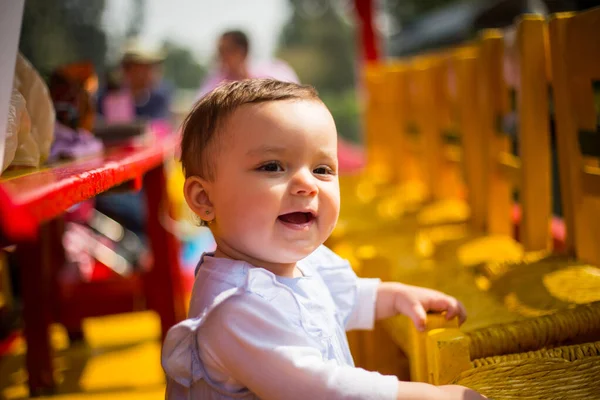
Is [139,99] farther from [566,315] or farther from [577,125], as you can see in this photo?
[566,315]

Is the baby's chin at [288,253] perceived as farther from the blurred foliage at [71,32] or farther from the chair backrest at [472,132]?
the blurred foliage at [71,32]

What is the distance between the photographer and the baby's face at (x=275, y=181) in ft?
2.95

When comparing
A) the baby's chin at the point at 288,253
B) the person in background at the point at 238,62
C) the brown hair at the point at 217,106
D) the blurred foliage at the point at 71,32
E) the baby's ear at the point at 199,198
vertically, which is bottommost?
the baby's chin at the point at 288,253

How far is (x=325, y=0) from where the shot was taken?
37.0ft

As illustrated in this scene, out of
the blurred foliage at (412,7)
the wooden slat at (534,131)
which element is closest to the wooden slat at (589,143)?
the wooden slat at (534,131)

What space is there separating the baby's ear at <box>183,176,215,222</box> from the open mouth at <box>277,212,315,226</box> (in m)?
0.12

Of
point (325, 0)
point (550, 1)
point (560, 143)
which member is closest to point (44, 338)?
point (560, 143)

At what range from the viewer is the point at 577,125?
1464 mm

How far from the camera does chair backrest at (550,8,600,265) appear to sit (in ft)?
4.54

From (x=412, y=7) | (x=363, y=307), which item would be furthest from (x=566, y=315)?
(x=412, y=7)

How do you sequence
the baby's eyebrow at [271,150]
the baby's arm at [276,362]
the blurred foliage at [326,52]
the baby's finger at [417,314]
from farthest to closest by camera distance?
1. the blurred foliage at [326,52]
2. the baby's finger at [417,314]
3. the baby's eyebrow at [271,150]
4. the baby's arm at [276,362]

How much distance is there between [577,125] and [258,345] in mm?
1011

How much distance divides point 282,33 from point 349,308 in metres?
8.69

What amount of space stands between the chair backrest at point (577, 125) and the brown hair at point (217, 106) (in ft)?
2.37
